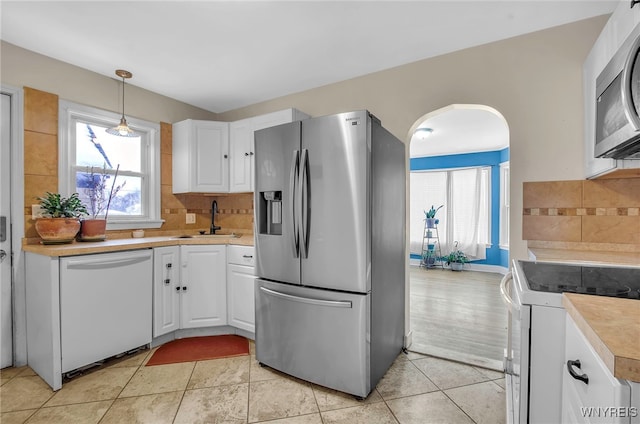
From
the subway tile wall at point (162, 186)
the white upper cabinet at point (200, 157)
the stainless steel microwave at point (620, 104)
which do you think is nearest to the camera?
the stainless steel microwave at point (620, 104)

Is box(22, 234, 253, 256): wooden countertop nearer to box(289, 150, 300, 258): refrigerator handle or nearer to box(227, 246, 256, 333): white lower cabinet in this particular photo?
box(227, 246, 256, 333): white lower cabinet

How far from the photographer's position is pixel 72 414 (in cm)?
176

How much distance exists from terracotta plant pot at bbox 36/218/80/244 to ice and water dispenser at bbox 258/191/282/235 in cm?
143

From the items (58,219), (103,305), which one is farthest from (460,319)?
(58,219)

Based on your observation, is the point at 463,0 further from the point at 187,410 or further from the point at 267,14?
the point at 187,410

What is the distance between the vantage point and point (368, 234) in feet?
6.04

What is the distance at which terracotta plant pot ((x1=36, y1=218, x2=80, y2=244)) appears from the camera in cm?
224

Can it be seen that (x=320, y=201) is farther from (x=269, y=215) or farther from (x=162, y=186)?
(x=162, y=186)

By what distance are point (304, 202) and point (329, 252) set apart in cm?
35

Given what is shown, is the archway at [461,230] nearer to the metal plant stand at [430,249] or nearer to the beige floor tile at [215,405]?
the metal plant stand at [430,249]

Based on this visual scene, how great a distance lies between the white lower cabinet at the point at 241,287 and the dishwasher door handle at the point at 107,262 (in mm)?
680

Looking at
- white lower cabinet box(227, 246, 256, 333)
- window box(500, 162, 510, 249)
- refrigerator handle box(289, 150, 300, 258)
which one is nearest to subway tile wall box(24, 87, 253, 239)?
white lower cabinet box(227, 246, 256, 333)

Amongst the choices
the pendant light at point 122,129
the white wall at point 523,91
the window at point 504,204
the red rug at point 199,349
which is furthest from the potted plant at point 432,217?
the pendant light at point 122,129

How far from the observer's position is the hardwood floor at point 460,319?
251 centimetres
